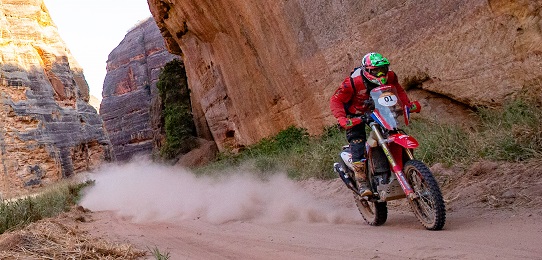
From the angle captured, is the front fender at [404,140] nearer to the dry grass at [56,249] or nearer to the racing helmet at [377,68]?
the racing helmet at [377,68]

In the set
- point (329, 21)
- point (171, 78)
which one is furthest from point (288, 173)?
point (171, 78)

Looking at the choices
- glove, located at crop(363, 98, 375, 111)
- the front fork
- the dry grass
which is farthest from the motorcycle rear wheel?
the dry grass

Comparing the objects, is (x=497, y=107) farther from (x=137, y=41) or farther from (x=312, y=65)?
(x=137, y=41)

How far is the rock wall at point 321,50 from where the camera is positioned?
26.6 ft

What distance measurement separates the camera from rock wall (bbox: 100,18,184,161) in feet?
183

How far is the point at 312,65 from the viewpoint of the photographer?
13867 millimetres

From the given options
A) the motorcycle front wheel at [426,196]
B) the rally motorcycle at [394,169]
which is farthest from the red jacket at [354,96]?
the motorcycle front wheel at [426,196]

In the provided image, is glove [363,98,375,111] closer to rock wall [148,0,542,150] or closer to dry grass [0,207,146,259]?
dry grass [0,207,146,259]

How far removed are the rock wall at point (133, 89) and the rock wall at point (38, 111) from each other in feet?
56.6

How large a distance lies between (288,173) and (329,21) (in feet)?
13.5

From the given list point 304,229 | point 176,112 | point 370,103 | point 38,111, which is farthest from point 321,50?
point 38,111

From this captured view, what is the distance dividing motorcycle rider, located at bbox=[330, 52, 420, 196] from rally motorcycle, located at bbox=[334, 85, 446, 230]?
0.10 metres

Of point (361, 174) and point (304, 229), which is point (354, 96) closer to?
A: point (361, 174)

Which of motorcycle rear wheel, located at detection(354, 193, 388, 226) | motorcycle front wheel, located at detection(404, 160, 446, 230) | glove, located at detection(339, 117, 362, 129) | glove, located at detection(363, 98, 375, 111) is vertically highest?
glove, located at detection(363, 98, 375, 111)
